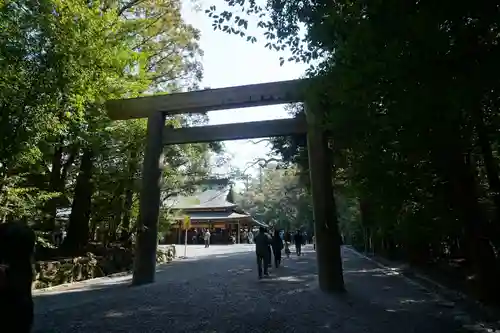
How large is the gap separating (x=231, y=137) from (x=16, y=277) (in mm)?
8190

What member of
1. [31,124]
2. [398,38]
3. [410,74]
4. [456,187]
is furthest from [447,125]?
[31,124]

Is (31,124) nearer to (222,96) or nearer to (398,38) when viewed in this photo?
(222,96)

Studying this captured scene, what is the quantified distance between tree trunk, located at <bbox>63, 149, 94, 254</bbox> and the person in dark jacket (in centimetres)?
1193

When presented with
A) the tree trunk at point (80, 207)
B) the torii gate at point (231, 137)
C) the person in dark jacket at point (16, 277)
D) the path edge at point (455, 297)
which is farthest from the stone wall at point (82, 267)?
the path edge at point (455, 297)

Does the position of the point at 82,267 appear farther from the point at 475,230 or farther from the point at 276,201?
the point at 276,201

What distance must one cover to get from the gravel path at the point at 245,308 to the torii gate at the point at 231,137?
78 centimetres

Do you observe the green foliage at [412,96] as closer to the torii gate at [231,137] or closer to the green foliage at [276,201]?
the torii gate at [231,137]

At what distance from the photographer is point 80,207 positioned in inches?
590

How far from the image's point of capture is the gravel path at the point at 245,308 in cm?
618

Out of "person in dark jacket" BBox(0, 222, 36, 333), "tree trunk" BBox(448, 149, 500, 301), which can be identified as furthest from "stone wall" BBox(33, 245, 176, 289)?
"tree trunk" BBox(448, 149, 500, 301)

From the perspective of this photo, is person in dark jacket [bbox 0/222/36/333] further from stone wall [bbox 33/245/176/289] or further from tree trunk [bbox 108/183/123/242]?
tree trunk [bbox 108/183/123/242]

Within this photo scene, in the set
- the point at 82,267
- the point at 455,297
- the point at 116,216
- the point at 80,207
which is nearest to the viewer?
the point at 455,297

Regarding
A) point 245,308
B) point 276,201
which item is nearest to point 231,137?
point 245,308

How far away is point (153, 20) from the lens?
Answer: 15.2 metres
